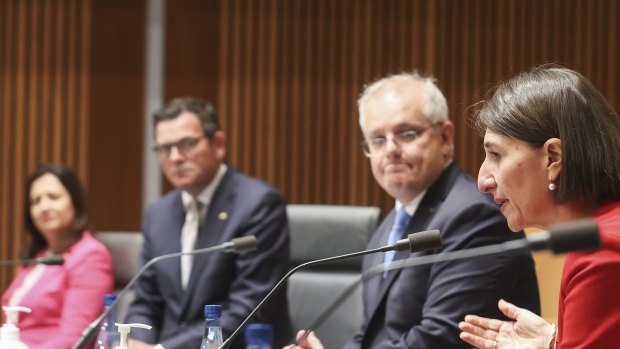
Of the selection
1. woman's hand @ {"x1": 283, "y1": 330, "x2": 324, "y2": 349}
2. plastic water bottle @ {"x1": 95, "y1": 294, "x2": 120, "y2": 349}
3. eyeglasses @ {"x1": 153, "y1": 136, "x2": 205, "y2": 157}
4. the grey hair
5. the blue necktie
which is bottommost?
plastic water bottle @ {"x1": 95, "y1": 294, "x2": 120, "y2": 349}

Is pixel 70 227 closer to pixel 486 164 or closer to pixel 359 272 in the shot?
pixel 359 272

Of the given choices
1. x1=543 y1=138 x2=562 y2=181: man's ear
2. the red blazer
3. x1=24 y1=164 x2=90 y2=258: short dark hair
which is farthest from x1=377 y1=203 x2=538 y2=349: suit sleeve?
x1=24 y1=164 x2=90 y2=258: short dark hair

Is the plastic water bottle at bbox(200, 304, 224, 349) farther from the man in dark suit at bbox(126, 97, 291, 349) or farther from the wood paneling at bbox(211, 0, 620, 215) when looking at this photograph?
the wood paneling at bbox(211, 0, 620, 215)

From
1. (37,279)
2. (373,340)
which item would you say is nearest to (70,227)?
(37,279)

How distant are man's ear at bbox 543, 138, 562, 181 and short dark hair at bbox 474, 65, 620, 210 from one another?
16 millimetres

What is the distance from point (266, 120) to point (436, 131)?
2.45m

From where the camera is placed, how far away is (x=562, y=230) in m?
1.40

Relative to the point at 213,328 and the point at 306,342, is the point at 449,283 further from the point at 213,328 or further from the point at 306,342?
the point at 213,328

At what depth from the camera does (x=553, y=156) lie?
1.96 m

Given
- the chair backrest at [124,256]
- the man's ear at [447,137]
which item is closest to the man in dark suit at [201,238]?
the chair backrest at [124,256]

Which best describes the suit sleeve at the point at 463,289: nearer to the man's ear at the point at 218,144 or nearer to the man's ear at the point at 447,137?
the man's ear at the point at 447,137

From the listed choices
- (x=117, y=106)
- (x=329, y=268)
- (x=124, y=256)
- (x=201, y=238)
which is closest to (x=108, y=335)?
(x=201, y=238)

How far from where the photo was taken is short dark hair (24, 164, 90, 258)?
4293 millimetres

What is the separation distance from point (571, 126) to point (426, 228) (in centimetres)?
104
